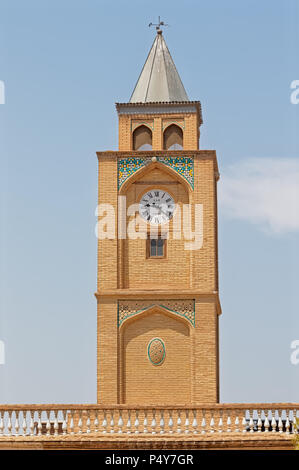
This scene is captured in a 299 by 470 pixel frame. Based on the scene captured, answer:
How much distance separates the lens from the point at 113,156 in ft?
105

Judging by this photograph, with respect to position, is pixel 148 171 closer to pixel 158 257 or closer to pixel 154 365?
pixel 158 257

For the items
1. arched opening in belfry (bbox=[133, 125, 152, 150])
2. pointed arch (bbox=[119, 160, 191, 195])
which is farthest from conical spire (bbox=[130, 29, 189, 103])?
pointed arch (bbox=[119, 160, 191, 195])

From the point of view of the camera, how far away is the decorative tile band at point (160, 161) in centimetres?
3192

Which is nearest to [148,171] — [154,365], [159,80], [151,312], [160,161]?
[160,161]

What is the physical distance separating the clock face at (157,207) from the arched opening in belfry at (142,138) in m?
1.39

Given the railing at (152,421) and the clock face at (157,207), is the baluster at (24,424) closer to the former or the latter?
the railing at (152,421)

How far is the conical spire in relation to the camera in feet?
108

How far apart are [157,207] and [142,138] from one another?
2.03 meters

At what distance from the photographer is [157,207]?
32.0m

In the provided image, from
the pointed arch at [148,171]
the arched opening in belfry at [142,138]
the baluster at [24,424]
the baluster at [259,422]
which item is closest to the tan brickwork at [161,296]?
the pointed arch at [148,171]

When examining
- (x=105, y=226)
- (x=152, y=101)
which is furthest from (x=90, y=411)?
(x=152, y=101)

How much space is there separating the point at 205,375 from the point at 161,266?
9.93ft

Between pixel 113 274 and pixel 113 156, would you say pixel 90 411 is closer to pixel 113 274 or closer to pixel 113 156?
pixel 113 274

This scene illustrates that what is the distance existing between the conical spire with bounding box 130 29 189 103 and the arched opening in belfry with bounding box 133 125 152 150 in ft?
2.51
